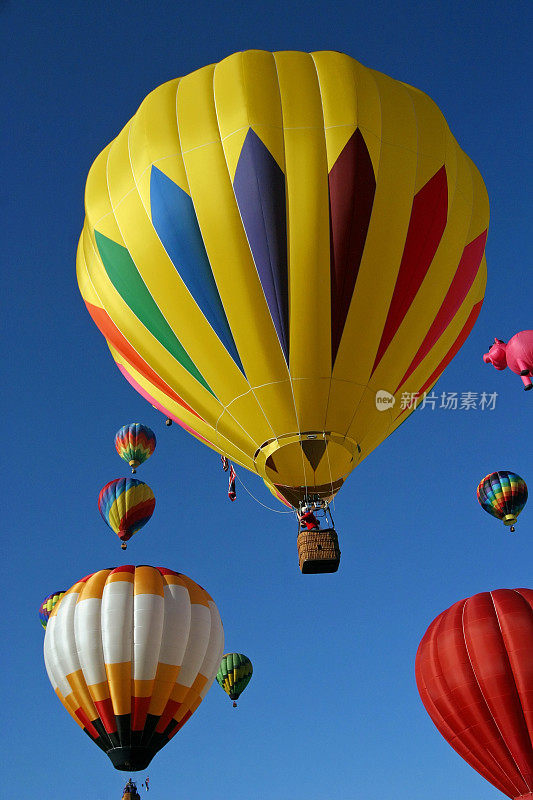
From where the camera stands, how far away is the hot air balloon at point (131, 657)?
446 inches

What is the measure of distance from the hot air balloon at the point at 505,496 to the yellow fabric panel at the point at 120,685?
7.56 metres

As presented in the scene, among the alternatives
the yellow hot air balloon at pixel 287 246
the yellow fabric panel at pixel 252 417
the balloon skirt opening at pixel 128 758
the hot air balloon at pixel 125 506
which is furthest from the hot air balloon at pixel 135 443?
the yellow fabric panel at pixel 252 417

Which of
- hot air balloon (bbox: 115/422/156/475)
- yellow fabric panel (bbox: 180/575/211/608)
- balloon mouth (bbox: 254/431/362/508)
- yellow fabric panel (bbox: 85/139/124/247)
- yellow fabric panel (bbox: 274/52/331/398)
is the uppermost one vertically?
hot air balloon (bbox: 115/422/156/475)

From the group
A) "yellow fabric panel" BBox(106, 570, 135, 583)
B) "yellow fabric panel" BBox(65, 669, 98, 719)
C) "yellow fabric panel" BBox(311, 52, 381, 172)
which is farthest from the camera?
"yellow fabric panel" BBox(106, 570, 135, 583)

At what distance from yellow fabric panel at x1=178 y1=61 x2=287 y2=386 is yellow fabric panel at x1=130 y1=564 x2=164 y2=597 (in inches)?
172

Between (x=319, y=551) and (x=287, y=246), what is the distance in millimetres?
2875

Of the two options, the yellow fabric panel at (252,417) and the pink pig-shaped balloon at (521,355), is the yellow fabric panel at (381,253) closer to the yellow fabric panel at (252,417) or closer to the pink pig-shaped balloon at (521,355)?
the yellow fabric panel at (252,417)

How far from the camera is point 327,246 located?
872 centimetres

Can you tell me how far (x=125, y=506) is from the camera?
15969 millimetres

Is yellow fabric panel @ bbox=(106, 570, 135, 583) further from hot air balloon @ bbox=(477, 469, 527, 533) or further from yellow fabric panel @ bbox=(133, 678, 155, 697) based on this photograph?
hot air balloon @ bbox=(477, 469, 527, 533)

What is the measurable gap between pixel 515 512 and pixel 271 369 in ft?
29.1

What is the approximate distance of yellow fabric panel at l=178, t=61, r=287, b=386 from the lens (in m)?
8.78

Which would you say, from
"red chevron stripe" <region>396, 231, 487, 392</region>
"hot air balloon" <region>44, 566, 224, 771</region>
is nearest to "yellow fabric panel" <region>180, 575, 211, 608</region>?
"hot air balloon" <region>44, 566, 224, 771</region>

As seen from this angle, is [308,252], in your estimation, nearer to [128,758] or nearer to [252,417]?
[252,417]
